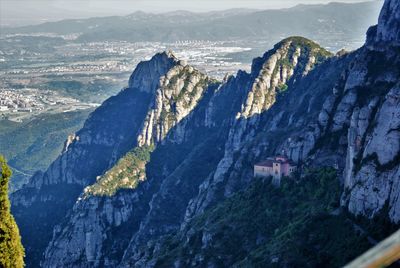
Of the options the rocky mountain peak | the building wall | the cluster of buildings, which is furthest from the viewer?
the rocky mountain peak

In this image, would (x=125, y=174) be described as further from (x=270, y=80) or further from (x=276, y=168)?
(x=276, y=168)

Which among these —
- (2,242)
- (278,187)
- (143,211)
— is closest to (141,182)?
(143,211)

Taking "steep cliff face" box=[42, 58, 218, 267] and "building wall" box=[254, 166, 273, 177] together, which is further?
"steep cliff face" box=[42, 58, 218, 267]

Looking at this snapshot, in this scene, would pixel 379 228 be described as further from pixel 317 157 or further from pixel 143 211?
pixel 143 211

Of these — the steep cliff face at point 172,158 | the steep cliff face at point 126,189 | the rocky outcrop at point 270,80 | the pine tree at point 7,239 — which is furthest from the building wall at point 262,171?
the pine tree at point 7,239

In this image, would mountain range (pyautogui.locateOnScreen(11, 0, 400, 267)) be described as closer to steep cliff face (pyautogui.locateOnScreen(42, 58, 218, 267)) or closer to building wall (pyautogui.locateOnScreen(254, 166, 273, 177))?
steep cliff face (pyautogui.locateOnScreen(42, 58, 218, 267))

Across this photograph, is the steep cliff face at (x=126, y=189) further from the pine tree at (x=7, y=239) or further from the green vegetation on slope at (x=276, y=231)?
the pine tree at (x=7, y=239)

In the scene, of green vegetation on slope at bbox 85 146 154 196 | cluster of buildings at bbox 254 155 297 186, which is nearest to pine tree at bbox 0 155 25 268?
cluster of buildings at bbox 254 155 297 186

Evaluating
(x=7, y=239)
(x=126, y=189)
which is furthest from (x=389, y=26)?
(x=7, y=239)
